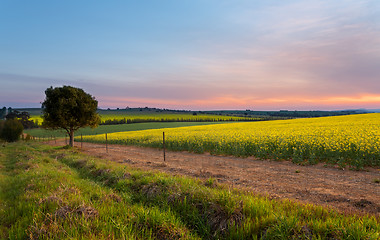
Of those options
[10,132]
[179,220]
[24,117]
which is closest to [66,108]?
[179,220]

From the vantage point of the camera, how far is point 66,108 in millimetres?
28141

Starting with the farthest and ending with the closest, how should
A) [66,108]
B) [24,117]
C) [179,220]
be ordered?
[24,117] → [66,108] → [179,220]

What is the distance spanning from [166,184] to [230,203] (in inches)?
96.4

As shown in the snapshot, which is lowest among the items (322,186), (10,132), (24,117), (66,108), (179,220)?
(10,132)

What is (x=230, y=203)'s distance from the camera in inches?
176

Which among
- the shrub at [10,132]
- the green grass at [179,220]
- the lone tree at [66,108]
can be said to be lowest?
the shrub at [10,132]

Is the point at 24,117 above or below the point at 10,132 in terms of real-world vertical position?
above

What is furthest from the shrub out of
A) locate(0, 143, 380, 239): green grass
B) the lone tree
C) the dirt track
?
locate(0, 143, 380, 239): green grass

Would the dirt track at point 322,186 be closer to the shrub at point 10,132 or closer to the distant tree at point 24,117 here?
the shrub at point 10,132

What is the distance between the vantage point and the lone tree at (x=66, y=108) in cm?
2773

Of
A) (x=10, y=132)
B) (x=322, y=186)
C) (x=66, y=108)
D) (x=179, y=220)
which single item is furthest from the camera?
(x=10, y=132)

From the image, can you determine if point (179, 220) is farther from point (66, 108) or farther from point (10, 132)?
point (10, 132)

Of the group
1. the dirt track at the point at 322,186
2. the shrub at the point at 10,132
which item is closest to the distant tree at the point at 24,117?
the shrub at the point at 10,132

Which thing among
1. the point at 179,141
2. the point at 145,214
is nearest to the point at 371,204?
the point at 145,214
